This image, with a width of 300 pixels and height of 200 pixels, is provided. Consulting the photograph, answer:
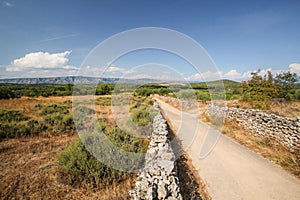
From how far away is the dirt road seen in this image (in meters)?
4.10

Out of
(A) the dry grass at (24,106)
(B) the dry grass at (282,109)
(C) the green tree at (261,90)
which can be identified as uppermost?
(C) the green tree at (261,90)

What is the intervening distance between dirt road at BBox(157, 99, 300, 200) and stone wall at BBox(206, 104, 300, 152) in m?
1.53

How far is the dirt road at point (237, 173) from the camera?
4098 millimetres

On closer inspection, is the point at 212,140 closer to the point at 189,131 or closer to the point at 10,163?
the point at 189,131

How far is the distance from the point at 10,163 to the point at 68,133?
3.13 metres

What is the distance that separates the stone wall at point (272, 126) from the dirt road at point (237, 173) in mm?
1535

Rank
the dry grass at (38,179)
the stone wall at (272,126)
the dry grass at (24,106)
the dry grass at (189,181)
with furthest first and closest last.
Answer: the dry grass at (24,106) → the stone wall at (272,126) → the dry grass at (189,181) → the dry grass at (38,179)

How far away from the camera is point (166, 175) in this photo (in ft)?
10.8

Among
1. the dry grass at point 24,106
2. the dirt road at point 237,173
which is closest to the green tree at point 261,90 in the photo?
the dirt road at point 237,173

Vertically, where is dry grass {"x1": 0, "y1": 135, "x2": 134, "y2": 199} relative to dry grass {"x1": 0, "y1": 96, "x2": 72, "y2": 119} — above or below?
above

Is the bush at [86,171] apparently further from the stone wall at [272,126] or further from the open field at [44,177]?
the stone wall at [272,126]

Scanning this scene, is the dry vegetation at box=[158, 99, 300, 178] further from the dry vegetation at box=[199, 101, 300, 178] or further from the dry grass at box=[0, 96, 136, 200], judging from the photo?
the dry grass at box=[0, 96, 136, 200]

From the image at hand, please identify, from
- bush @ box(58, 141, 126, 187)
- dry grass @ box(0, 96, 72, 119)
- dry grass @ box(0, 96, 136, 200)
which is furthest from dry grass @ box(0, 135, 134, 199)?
dry grass @ box(0, 96, 72, 119)

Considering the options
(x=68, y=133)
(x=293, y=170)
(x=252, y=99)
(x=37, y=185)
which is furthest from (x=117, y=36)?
(x=252, y=99)
